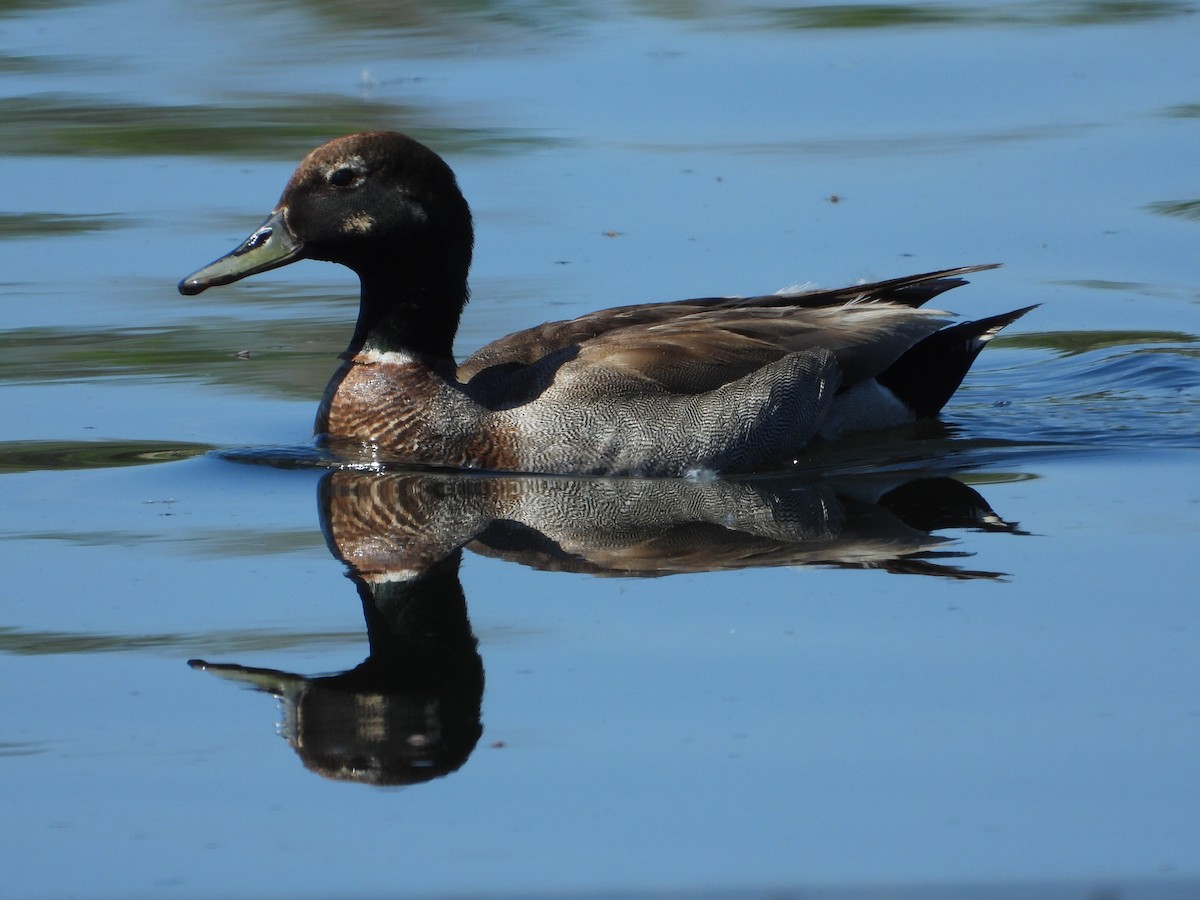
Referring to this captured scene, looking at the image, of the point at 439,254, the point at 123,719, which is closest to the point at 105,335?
the point at 439,254

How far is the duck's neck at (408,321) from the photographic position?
8656 millimetres

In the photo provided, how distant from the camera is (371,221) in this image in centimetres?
845

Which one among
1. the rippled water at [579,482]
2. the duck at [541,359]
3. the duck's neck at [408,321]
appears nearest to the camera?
the rippled water at [579,482]

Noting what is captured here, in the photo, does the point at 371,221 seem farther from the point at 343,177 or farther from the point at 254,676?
the point at 254,676

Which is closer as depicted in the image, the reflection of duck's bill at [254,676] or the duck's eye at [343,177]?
the reflection of duck's bill at [254,676]

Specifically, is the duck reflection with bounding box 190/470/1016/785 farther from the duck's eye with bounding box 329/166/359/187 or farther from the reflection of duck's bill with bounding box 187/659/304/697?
the duck's eye with bounding box 329/166/359/187

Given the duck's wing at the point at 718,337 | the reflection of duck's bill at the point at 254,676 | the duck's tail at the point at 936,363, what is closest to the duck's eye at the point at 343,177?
the duck's wing at the point at 718,337

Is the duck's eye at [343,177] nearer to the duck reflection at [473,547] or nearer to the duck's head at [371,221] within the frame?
the duck's head at [371,221]

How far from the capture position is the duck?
8.22 m

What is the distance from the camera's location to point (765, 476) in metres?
8.27

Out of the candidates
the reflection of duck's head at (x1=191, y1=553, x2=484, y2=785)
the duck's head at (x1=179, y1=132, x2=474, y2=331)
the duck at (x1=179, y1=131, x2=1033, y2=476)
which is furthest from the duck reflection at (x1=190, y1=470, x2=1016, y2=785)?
the duck's head at (x1=179, y1=132, x2=474, y2=331)

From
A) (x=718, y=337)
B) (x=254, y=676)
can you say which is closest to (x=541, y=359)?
(x=718, y=337)

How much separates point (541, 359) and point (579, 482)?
0.66 m

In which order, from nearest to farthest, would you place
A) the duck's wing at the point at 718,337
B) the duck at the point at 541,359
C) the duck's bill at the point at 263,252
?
1. the duck at the point at 541,359
2. the duck's wing at the point at 718,337
3. the duck's bill at the point at 263,252
